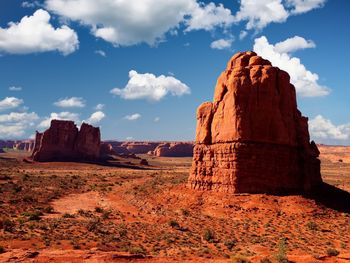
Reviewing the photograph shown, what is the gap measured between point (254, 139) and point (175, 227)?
11630mm

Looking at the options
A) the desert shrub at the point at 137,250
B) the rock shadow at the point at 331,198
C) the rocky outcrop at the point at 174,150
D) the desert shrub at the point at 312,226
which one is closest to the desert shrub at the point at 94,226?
the desert shrub at the point at 137,250

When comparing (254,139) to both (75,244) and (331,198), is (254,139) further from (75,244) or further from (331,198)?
(75,244)

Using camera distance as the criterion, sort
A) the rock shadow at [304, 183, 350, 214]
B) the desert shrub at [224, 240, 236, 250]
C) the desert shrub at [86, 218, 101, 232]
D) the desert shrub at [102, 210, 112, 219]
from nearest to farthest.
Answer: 1. the desert shrub at [224, 240, 236, 250]
2. the desert shrub at [86, 218, 101, 232]
3. the desert shrub at [102, 210, 112, 219]
4. the rock shadow at [304, 183, 350, 214]

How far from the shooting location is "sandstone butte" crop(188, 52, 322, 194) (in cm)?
3347

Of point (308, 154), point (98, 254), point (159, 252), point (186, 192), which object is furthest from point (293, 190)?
point (98, 254)

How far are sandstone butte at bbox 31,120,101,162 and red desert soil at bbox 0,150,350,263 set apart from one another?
172 feet

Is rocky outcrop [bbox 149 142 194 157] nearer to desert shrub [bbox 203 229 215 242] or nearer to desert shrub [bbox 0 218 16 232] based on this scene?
desert shrub [bbox 0 218 16 232]

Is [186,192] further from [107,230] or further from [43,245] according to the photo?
[43,245]

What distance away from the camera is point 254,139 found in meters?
33.8

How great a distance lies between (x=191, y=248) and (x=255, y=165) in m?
13.6

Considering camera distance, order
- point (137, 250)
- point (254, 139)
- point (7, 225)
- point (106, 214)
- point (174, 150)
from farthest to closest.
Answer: point (174, 150) < point (254, 139) < point (106, 214) < point (7, 225) < point (137, 250)

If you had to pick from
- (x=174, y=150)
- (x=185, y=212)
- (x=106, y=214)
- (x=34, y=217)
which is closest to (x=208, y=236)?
(x=185, y=212)

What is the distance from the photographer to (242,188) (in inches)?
1319

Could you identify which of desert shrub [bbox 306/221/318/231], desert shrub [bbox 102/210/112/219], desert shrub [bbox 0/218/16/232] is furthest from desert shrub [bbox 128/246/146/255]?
desert shrub [bbox 306/221/318/231]
